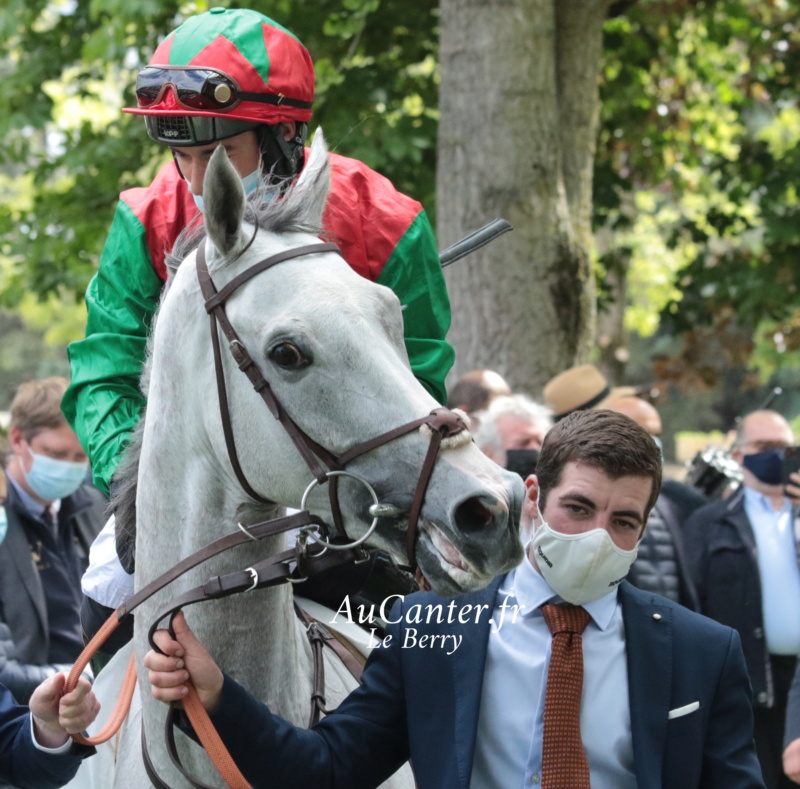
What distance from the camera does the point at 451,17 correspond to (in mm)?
7324

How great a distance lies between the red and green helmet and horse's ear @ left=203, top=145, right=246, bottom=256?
22.4 inches

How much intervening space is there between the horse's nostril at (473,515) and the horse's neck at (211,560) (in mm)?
574

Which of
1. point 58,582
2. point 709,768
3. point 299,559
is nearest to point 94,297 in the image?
point 299,559

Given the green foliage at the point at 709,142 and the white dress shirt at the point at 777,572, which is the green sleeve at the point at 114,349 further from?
the green foliage at the point at 709,142

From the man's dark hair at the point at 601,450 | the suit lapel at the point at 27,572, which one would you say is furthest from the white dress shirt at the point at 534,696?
the suit lapel at the point at 27,572

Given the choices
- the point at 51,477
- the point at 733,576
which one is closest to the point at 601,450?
the point at 51,477

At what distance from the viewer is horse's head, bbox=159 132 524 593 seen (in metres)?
2.37

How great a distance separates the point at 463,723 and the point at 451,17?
219 inches

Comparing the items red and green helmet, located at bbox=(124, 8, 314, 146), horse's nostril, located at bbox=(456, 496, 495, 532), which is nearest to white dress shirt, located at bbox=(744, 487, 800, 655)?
red and green helmet, located at bbox=(124, 8, 314, 146)

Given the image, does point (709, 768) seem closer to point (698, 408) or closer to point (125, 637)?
point (125, 637)

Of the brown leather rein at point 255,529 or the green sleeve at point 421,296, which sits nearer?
the brown leather rein at point 255,529

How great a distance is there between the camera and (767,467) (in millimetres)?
6508

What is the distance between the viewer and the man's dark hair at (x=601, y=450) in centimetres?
281

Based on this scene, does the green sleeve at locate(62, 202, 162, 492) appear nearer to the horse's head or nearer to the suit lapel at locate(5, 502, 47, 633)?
the horse's head
